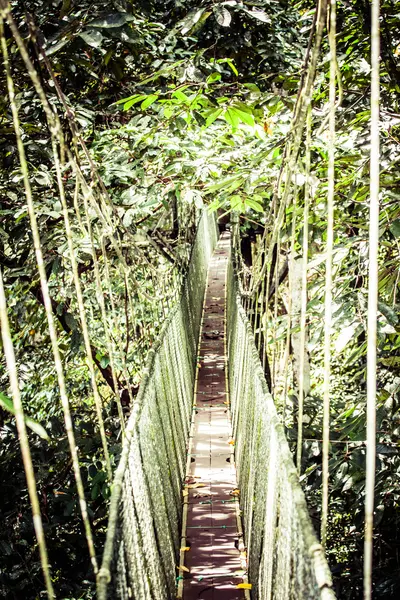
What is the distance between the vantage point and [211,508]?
112 inches

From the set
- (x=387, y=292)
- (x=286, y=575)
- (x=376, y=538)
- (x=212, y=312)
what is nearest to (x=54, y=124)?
(x=286, y=575)

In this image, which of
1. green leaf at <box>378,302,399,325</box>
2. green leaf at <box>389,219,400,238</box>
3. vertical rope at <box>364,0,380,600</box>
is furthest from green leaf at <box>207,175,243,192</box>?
vertical rope at <box>364,0,380,600</box>

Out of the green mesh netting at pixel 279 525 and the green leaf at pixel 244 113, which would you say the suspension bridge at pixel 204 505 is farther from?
the green leaf at pixel 244 113

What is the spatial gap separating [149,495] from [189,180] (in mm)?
1869

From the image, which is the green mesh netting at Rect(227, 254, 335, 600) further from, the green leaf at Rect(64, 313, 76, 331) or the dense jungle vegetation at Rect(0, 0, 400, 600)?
the green leaf at Rect(64, 313, 76, 331)

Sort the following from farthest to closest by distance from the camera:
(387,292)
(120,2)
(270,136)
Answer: (270,136), (387,292), (120,2)

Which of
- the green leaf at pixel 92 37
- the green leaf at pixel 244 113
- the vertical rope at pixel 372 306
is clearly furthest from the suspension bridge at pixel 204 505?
the green leaf at pixel 92 37

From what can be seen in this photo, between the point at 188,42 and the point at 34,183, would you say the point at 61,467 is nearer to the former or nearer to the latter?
the point at 34,183

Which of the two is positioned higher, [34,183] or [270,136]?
[270,136]

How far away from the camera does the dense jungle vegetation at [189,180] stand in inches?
64.2

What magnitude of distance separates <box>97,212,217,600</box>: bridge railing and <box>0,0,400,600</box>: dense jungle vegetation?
0.16 metres

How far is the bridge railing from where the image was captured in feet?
3.19

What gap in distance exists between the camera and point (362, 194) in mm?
1933

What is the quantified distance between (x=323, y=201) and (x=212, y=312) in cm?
546
